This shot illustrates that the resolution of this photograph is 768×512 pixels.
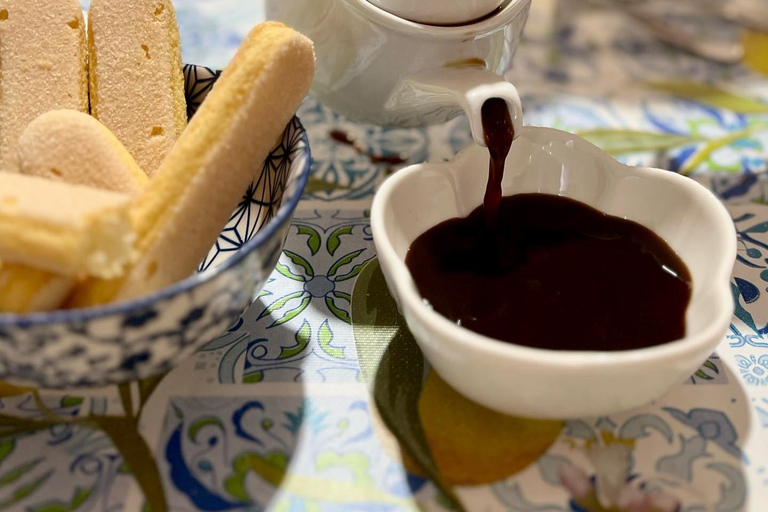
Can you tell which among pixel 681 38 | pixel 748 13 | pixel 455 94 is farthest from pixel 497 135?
pixel 748 13

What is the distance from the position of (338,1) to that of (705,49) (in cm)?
→ 84

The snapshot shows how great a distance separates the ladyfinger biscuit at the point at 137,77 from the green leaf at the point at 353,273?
218 mm

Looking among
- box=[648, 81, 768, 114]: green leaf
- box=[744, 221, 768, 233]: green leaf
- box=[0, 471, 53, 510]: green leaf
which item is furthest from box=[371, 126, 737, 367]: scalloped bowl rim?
box=[648, 81, 768, 114]: green leaf

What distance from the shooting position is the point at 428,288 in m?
0.55

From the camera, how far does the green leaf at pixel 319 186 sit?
2.62 feet

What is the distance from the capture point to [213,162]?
1.63ft

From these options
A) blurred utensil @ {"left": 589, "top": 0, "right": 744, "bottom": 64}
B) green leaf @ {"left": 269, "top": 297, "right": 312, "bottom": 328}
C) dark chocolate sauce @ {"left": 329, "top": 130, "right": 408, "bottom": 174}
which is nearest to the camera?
green leaf @ {"left": 269, "top": 297, "right": 312, "bottom": 328}

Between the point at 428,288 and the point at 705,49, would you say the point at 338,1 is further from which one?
the point at 705,49

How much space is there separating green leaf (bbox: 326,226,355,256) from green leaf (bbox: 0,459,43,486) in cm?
34

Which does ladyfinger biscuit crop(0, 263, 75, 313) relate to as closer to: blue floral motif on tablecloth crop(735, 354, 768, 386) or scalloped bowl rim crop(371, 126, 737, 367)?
scalloped bowl rim crop(371, 126, 737, 367)

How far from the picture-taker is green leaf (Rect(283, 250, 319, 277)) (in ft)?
2.21

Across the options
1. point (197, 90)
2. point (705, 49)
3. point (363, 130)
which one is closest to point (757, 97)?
point (705, 49)

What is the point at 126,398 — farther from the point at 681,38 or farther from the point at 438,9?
the point at 681,38

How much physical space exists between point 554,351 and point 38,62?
56 cm
